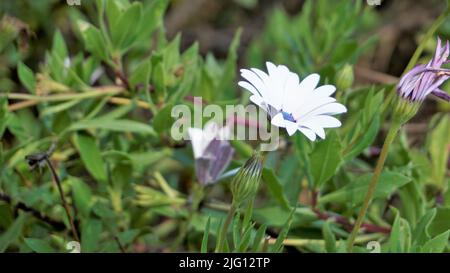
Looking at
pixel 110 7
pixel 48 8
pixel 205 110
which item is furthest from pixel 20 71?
pixel 48 8

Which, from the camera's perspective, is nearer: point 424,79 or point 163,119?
point 424,79

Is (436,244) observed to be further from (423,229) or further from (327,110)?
(327,110)

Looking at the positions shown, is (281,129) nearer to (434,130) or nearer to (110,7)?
(110,7)

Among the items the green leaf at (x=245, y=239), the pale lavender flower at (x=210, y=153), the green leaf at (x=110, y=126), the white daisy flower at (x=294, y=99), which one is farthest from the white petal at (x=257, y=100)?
the green leaf at (x=110, y=126)

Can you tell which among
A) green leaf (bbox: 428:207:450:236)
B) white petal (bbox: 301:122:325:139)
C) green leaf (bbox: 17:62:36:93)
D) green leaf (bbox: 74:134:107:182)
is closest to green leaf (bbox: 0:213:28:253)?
green leaf (bbox: 74:134:107:182)

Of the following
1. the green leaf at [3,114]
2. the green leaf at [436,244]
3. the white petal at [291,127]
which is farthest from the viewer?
the green leaf at [3,114]

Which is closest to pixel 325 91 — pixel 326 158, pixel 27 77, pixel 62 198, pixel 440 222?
pixel 326 158

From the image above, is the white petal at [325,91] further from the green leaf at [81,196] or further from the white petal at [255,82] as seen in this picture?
the green leaf at [81,196]
